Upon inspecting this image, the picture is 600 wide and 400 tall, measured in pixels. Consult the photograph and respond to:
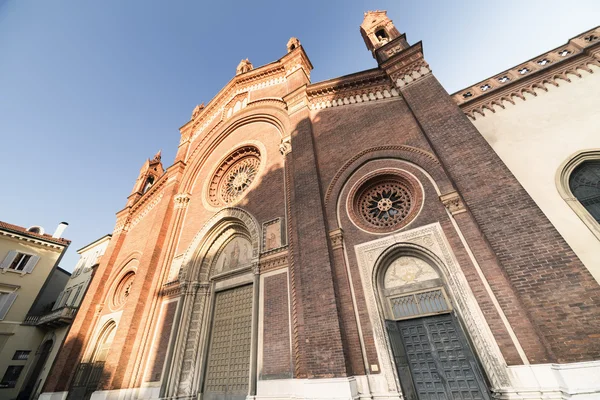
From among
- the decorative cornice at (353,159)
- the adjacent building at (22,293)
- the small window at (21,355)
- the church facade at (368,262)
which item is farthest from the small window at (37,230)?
the decorative cornice at (353,159)

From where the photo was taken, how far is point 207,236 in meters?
11.4

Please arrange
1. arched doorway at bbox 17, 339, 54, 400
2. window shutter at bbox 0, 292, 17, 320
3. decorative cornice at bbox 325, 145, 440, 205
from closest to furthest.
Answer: decorative cornice at bbox 325, 145, 440, 205, arched doorway at bbox 17, 339, 54, 400, window shutter at bbox 0, 292, 17, 320

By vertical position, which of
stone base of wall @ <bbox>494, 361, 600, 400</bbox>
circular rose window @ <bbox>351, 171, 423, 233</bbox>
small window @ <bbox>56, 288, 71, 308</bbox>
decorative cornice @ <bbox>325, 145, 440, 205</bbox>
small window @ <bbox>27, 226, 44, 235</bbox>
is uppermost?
small window @ <bbox>27, 226, 44, 235</bbox>

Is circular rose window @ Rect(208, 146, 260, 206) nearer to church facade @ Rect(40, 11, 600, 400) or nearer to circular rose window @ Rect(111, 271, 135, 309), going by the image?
church facade @ Rect(40, 11, 600, 400)

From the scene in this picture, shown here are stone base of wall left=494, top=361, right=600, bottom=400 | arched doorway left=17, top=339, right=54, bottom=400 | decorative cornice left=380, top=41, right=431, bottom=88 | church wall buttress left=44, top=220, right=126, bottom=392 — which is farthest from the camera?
arched doorway left=17, top=339, right=54, bottom=400

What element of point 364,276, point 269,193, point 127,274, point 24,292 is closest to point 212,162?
point 269,193

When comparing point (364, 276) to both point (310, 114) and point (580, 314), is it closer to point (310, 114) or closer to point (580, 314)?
point (580, 314)

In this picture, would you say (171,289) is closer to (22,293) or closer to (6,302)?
(6,302)

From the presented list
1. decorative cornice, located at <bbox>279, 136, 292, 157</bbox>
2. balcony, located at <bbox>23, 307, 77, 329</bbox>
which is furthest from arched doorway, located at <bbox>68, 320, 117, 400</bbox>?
decorative cornice, located at <bbox>279, 136, 292, 157</bbox>

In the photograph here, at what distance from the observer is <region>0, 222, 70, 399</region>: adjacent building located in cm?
1620

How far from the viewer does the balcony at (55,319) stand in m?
16.1

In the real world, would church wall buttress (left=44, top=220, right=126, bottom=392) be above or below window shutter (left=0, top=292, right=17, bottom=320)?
below

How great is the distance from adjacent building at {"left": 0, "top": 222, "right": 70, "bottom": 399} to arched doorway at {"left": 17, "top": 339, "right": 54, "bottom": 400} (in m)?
0.09

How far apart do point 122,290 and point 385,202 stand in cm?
1439
